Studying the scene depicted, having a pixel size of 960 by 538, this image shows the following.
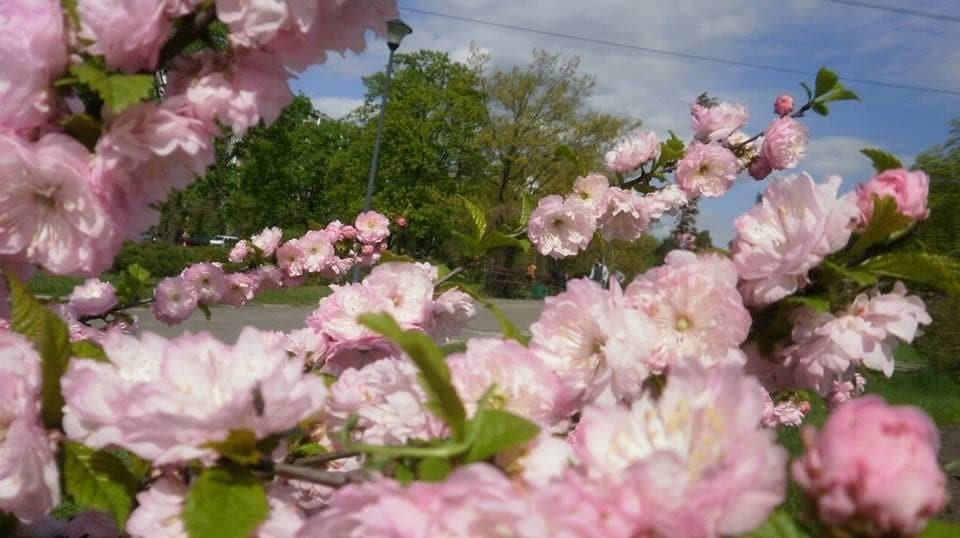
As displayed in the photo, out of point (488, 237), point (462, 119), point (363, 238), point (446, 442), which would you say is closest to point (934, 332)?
point (363, 238)

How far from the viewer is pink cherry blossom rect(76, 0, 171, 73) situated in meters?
0.82

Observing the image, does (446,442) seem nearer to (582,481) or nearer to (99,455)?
(582,481)

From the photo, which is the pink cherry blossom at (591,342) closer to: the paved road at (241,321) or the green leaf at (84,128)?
the green leaf at (84,128)

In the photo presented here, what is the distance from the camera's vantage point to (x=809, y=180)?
973 mm

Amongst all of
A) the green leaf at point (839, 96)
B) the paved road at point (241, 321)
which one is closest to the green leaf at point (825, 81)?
the green leaf at point (839, 96)

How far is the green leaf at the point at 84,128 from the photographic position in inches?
34.3

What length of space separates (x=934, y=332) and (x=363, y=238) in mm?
12606

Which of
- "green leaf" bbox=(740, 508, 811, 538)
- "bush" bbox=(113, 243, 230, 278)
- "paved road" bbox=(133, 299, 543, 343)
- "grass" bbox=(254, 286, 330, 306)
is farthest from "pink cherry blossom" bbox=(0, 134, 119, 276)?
"bush" bbox=(113, 243, 230, 278)

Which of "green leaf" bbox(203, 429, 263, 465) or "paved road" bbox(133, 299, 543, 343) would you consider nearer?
"green leaf" bbox(203, 429, 263, 465)

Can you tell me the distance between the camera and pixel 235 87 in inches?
35.7

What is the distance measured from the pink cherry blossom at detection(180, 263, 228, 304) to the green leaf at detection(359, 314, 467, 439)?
103 inches

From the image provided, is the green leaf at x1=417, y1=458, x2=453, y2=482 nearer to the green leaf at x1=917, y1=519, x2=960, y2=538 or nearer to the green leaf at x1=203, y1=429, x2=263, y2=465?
the green leaf at x1=203, y1=429, x2=263, y2=465

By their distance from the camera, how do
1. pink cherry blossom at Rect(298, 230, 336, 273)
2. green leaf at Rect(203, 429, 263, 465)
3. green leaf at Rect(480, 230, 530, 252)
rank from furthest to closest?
pink cherry blossom at Rect(298, 230, 336, 273) < green leaf at Rect(480, 230, 530, 252) < green leaf at Rect(203, 429, 263, 465)

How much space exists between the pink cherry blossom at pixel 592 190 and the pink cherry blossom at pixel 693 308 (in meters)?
1.75
